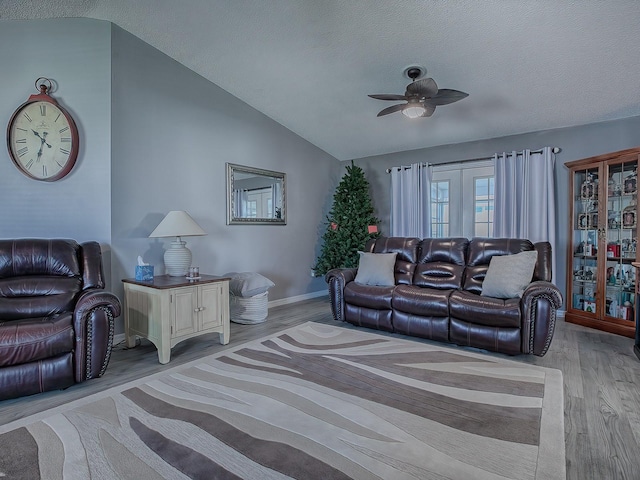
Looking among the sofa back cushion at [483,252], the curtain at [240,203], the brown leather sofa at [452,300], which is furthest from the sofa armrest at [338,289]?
the curtain at [240,203]

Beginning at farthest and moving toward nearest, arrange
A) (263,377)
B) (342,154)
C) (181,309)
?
1. (342,154)
2. (181,309)
3. (263,377)

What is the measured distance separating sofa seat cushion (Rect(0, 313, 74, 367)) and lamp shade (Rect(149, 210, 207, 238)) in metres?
1.13

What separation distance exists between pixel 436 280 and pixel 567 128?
8.89 feet

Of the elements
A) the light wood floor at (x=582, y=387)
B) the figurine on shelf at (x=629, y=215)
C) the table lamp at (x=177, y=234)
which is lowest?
the light wood floor at (x=582, y=387)

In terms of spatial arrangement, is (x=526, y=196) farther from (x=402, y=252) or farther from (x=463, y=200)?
(x=402, y=252)

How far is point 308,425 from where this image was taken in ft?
6.48

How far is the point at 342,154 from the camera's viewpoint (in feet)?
Result: 20.4

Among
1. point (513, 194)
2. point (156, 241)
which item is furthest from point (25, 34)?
point (513, 194)

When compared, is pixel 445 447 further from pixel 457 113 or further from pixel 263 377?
pixel 457 113

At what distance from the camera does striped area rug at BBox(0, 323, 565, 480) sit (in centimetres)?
163

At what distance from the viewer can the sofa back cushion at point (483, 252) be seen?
370 centimetres

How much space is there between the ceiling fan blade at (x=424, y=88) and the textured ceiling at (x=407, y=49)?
51 centimetres

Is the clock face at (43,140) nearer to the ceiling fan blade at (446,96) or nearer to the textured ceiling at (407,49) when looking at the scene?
the textured ceiling at (407,49)

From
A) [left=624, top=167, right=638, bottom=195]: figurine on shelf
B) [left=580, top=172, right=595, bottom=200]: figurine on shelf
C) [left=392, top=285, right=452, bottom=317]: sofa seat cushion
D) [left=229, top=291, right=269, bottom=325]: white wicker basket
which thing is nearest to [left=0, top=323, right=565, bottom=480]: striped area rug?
[left=392, top=285, right=452, bottom=317]: sofa seat cushion
